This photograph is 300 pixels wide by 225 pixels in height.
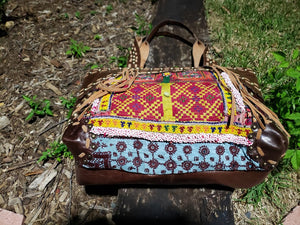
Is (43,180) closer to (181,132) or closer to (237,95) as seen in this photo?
(181,132)

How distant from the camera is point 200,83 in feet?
4.89

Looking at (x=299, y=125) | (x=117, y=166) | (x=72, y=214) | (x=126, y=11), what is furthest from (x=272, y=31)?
(x=72, y=214)

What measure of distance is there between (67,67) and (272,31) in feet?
8.72

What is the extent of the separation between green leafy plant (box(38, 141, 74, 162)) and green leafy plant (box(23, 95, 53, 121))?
0.35m

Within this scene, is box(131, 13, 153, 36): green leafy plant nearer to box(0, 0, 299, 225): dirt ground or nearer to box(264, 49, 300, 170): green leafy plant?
box(0, 0, 299, 225): dirt ground

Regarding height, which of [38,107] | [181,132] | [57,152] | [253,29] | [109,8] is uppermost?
[109,8]

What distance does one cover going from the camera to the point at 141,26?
293 cm

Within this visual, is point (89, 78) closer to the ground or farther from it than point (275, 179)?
farther from it

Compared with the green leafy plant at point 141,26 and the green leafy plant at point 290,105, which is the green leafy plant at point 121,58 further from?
the green leafy plant at point 290,105

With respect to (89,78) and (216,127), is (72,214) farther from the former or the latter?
(216,127)

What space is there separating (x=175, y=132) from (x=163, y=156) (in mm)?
184

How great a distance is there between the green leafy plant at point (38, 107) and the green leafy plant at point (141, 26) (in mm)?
1439

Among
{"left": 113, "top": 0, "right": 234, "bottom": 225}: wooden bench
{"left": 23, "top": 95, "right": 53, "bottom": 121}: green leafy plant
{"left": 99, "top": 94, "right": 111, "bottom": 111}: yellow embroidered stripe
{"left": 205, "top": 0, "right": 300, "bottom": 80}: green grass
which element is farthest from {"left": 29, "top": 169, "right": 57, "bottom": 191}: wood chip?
{"left": 205, "top": 0, "right": 300, "bottom": 80}: green grass

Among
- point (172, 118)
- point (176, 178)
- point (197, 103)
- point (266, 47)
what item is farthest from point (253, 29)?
point (176, 178)
